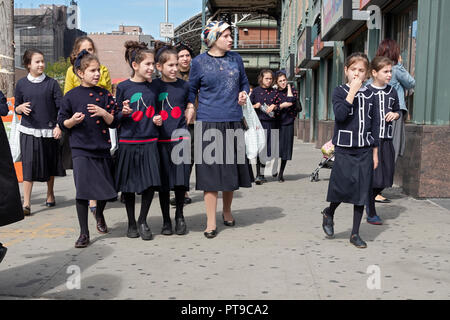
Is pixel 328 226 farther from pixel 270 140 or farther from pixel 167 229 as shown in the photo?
pixel 270 140

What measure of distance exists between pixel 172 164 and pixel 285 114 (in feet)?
15.3

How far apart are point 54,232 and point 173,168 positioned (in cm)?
137

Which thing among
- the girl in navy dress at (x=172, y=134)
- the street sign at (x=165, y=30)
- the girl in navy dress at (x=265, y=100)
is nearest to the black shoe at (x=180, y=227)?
the girl in navy dress at (x=172, y=134)

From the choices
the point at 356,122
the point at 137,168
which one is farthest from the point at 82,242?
the point at 356,122

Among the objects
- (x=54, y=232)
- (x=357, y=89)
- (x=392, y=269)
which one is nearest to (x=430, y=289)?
(x=392, y=269)

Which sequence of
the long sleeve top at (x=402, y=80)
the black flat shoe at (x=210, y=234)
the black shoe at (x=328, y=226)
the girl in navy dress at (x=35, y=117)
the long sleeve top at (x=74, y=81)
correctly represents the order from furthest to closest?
the long sleeve top at (x=402, y=80), the girl in navy dress at (x=35, y=117), the long sleeve top at (x=74, y=81), the black flat shoe at (x=210, y=234), the black shoe at (x=328, y=226)

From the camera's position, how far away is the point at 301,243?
4809 millimetres

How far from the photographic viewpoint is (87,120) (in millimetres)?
4816

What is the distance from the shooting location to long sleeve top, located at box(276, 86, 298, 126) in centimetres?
945

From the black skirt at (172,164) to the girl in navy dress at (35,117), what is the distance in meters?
1.89

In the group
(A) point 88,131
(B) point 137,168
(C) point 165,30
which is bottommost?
(B) point 137,168

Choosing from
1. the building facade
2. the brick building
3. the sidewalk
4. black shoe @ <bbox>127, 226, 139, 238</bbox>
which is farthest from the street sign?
the brick building

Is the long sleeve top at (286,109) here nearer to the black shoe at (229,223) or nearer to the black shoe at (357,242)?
the black shoe at (229,223)

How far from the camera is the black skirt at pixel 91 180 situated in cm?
480
